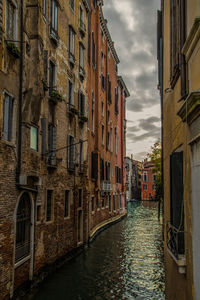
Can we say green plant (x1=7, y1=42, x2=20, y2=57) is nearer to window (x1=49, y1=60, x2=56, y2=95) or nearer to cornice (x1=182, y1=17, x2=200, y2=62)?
window (x1=49, y1=60, x2=56, y2=95)

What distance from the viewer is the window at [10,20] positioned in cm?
929

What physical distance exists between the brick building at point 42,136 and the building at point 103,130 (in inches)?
13.8

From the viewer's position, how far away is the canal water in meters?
11.1

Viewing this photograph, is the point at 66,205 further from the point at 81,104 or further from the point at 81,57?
the point at 81,57

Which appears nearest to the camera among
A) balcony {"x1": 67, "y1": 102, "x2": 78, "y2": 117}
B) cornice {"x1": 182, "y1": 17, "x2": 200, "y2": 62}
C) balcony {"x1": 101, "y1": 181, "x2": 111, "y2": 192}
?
cornice {"x1": 182, "y1": 17, "x2": 200, "y2": 62}

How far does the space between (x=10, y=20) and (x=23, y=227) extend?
606 centimetres

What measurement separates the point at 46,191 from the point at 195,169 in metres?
8.90

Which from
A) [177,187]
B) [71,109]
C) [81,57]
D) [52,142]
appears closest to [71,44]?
[81,57]

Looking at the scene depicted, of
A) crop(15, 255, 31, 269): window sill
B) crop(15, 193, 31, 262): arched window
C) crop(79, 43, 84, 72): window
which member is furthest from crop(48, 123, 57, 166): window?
crop(79, 43, 84, 72): window

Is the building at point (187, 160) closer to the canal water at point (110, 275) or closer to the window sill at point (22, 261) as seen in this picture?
the window sill at point (22, 261)

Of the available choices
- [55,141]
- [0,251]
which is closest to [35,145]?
[55,141]

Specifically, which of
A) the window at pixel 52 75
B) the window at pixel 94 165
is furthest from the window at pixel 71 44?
the window at pixel 94 165

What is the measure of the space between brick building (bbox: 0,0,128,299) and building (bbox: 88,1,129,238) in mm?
351

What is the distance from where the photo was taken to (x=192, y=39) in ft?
15.0
